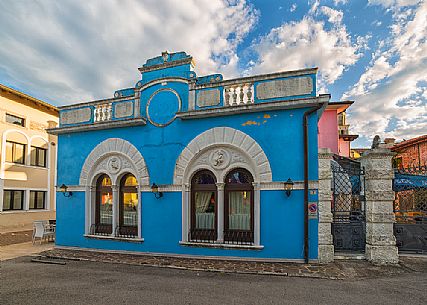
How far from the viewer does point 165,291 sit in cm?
611

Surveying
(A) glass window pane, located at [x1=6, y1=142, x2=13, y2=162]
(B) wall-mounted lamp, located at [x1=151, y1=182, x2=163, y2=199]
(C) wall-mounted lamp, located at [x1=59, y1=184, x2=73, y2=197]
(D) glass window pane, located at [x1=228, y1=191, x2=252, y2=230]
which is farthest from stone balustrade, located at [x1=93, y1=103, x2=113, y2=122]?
(A) glass window pane, located at [x1=6, y1=142, x2=13, y2=162]

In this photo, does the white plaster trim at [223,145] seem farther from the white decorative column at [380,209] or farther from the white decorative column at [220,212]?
the white decorative column at [380,209]

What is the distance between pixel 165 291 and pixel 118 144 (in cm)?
608

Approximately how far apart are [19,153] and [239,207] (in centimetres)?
1702

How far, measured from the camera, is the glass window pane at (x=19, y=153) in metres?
18.3

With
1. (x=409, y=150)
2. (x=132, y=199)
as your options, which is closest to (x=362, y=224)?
(x=132, y=199)

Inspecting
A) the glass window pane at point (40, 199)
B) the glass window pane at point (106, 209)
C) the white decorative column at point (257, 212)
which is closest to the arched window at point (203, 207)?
the white decorative column at point (257, 212)

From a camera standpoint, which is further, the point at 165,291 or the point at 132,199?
the point at 132,199

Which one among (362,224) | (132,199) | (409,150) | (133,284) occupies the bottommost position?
(133,284)

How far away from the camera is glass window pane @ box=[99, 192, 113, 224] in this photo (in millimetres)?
10714

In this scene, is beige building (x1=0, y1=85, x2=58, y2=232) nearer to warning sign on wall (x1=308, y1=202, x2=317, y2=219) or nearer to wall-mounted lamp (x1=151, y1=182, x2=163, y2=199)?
wall-mounted lamp (x1=151, y1=182, x2=163, y2=199)

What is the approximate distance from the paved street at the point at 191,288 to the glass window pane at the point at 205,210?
185 centimetres

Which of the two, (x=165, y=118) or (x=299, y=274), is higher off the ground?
(x=165, y=118)

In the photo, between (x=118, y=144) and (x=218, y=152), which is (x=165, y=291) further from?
(x=118, y=144)
